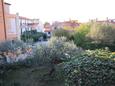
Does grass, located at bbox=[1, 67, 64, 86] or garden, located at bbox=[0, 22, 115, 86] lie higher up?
garden, located at bbox=[0, 22, 115, 86]

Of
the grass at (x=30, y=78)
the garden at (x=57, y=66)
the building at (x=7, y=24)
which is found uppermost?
the building at (x=7, y=24)

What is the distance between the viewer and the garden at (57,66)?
826 centimetres

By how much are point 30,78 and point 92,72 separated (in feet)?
12.6

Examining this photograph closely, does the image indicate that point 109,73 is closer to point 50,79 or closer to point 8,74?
point 50,79

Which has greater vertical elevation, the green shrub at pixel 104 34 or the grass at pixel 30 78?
the green shrub at pixel 104 34

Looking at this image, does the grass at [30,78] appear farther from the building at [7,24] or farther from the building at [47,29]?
the building at [47,29]

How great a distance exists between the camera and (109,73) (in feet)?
26.9

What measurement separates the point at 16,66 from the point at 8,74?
2.79ft

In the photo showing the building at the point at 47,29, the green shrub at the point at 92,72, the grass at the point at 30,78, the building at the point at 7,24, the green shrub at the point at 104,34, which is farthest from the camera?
the building at the point at 47,29

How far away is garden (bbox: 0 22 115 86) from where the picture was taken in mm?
8258

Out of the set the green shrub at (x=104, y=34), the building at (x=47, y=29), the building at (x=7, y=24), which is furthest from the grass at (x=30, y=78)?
the building at (x=47, y=29)

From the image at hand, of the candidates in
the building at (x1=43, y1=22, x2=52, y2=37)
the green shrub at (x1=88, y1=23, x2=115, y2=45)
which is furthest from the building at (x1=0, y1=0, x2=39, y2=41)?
the building at (x1=43, y1=22, x2=52, y2=37)

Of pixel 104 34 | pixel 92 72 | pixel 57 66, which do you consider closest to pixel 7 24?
pixel 104 34

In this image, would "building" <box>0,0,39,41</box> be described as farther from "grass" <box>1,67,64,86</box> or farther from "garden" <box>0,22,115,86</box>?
"grass" <box>1,67,64,86</box>
